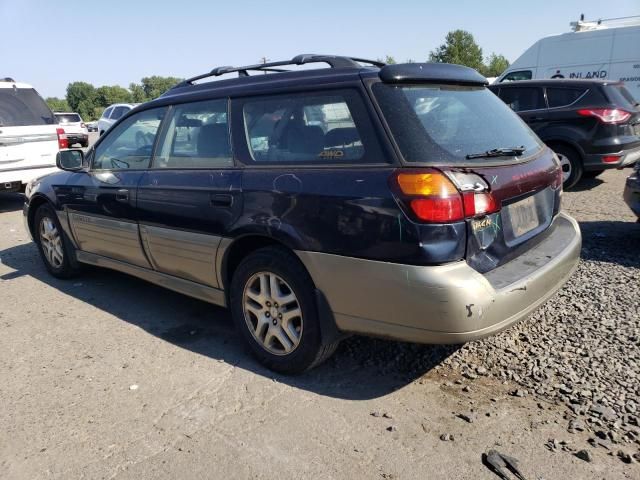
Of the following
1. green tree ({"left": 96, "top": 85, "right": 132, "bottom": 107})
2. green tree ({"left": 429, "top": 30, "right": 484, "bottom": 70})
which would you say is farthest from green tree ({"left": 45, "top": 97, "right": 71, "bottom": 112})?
green tree ({"left": 429, "top": 30, "right": 484, "bottom": 70})

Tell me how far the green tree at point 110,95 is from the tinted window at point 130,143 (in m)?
132

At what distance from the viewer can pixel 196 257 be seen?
3607 mm

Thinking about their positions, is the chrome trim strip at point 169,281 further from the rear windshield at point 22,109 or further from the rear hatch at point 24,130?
the rear windshield at point 22,109

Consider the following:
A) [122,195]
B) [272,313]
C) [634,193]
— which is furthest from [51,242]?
[634,193]

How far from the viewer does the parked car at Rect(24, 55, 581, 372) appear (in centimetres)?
256

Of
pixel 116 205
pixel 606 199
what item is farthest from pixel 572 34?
pixel 116 205

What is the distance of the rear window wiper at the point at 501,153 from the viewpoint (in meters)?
2.80

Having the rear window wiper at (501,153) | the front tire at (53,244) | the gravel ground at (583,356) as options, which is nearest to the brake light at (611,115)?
the gravel ground at (583,356)

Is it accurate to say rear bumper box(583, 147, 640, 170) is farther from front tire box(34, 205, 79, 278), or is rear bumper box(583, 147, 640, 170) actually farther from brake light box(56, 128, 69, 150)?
brake light box(56, 128, 69, 150)

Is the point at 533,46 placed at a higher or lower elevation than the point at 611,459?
higher

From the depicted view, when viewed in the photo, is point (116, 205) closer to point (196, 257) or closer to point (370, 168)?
point (196, 257)

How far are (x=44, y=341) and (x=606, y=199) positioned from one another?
746 centimetres

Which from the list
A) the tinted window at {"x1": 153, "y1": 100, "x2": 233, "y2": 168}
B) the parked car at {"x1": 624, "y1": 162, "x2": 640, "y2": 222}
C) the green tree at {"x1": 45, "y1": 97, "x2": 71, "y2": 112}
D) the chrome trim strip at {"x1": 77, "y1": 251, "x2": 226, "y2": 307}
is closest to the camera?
the tinted window at {"x1": 153, "y1": 100, "x2": 233, "y2": 168}

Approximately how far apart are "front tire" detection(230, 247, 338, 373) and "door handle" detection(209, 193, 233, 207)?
368 mm
